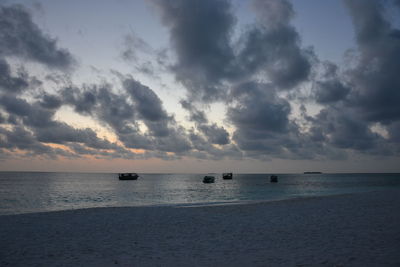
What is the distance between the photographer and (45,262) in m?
11.5

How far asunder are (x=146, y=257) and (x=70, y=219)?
13699mm

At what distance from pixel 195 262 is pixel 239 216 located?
12.5 metres

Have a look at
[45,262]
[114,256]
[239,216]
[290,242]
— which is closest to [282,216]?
[239,216]

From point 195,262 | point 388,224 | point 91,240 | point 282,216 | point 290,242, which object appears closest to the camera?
point 195,262

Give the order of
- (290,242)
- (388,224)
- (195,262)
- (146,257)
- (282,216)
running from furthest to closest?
(282,216) < (388,224) < (290,242) < (146,257) < (195,262)

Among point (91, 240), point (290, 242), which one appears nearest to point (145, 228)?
point (91, 240)

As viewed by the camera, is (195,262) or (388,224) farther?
(388,224)

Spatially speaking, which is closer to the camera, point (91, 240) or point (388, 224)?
point (91, 240)

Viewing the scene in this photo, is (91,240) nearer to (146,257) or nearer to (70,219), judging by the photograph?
(146,257)

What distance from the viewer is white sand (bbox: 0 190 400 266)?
11.3 meters

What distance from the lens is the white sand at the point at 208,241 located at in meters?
11.3

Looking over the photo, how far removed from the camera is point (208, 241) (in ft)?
48.5

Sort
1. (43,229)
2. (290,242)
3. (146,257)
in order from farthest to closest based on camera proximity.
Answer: (43,229) < (290,242) < (146,257)

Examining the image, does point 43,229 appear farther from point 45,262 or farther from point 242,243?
point 242,243
